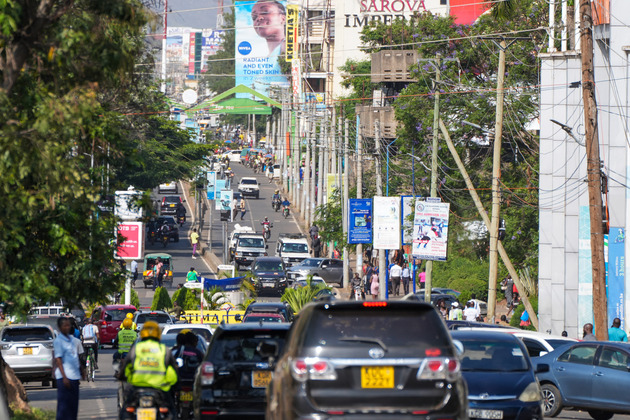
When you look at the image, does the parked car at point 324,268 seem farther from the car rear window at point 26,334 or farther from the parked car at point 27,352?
the parked car at point 27,352

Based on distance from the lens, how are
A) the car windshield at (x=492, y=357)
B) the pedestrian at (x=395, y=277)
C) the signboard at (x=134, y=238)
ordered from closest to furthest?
the car windshield at (x=492, y=357), the signboard at (x=134, y=238), the pedestrian at (x=395, y=277)

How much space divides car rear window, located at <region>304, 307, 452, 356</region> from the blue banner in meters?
22.8

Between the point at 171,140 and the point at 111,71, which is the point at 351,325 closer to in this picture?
the point at 111,71

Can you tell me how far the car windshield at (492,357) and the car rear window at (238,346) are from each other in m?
2.72

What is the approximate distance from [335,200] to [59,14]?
176 feet

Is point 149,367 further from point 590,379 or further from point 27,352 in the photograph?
point 27,352

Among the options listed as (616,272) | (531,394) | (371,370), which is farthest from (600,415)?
(616,272)

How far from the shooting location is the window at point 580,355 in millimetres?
19688

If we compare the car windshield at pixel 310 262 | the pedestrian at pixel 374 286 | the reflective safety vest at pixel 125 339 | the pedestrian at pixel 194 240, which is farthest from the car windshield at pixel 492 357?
the pedestrian at pixel 194 240

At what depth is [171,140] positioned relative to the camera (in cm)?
7206

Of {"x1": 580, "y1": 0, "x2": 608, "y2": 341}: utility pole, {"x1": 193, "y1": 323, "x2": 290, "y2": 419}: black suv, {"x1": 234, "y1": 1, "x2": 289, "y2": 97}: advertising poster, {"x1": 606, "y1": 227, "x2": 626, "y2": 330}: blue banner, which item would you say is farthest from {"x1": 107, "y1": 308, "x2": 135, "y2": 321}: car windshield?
{"x1": 234, "y1": 1, "x2": 289, "y2": 97}: advertising poster

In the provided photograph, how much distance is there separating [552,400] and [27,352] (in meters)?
11.8

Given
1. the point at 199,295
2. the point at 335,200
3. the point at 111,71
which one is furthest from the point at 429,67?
the point at 111,71

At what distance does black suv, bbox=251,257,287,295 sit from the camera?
50812 mm
